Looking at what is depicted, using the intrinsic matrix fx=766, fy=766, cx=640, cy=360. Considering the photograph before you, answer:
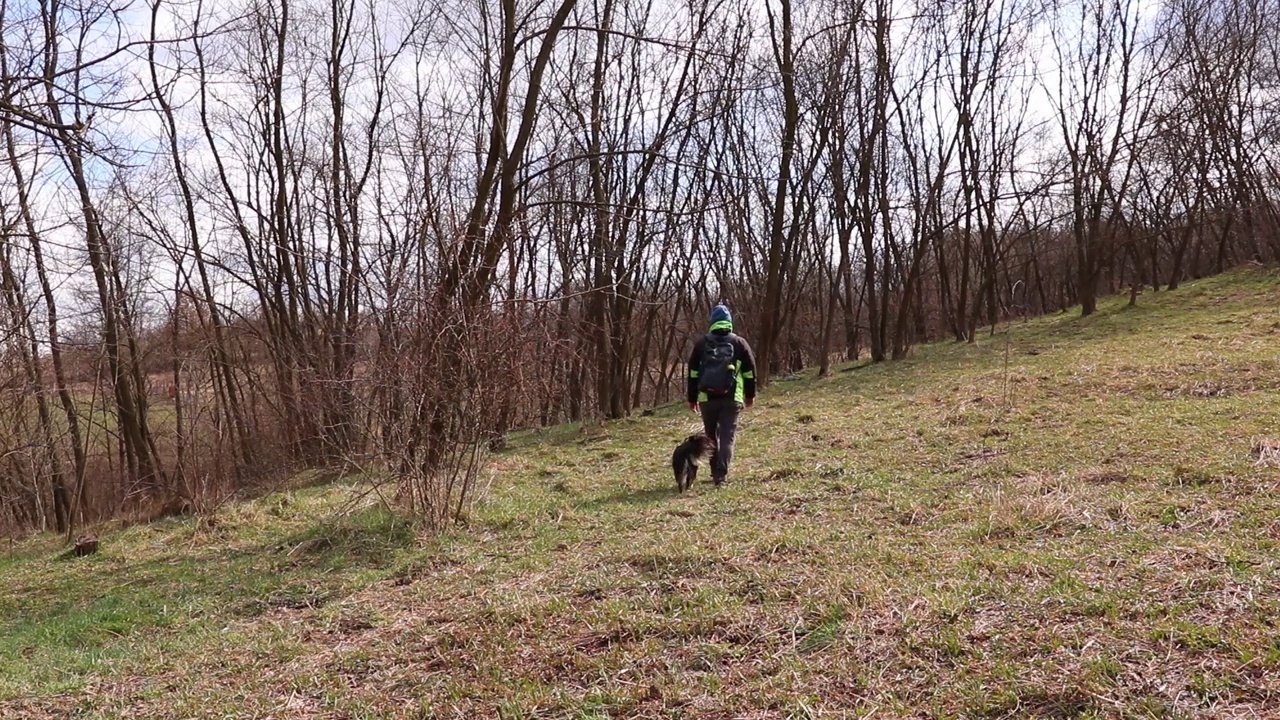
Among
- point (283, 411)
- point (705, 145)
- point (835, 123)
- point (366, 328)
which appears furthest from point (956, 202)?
point (366, 328)

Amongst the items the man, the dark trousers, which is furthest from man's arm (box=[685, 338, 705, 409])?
the dark trousers

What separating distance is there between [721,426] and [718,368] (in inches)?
22.4

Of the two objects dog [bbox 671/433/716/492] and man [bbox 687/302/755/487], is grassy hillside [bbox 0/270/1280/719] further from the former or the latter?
man [bbox 687/302/755/487]

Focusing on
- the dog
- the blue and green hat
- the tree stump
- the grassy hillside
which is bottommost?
the grassy hillside

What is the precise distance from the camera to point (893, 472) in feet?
21.9

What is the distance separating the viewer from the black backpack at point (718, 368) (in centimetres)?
668

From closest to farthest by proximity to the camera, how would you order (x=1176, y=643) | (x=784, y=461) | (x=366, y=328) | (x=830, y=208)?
(x=1176, y=643) → (x=366, y=328) → (x=784, y=461) → (x=830, y=208)

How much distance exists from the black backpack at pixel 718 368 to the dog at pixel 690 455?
0.42 metres

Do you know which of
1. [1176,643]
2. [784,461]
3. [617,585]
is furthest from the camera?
[784,461]

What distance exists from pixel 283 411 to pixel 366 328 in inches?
331

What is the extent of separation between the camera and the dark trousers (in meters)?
6.82

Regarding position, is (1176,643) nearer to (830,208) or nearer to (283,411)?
(283,411)

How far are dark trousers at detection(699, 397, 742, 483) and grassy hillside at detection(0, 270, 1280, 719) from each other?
234 millimetres

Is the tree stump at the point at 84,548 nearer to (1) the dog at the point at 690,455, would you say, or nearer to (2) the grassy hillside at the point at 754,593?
(2) the grassy hillside at the point at 754,593
